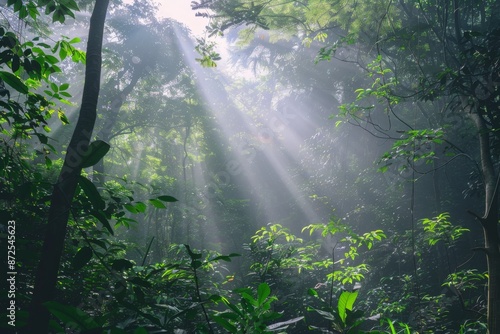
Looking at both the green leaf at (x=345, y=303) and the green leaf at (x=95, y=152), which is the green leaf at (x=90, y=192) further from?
the green leaf at (x=345, y=303)

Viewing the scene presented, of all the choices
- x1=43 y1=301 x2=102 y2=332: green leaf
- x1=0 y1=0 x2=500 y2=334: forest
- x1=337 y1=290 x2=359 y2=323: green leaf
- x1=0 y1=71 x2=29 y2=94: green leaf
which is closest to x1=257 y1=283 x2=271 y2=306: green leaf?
x1=0 y1=0 x2=500 y2=334: forest

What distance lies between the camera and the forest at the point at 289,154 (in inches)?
84.7

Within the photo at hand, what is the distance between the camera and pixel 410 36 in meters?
3.67

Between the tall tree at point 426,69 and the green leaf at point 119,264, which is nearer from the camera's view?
the green leaf at point 119,264

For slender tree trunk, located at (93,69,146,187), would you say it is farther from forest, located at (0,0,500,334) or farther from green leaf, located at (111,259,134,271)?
green leaf, located at (111,259,134,271)

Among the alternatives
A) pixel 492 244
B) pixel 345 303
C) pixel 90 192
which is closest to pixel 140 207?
pixel 90 192

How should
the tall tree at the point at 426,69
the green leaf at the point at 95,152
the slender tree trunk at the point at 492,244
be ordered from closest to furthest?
the green leaf at the point at 95,152 < the slender tree trunk at the point at 492,244 < the tall tree at the point at 426,69

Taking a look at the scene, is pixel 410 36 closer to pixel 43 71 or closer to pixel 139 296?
pixel 43 71

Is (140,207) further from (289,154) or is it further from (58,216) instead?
(289,154)

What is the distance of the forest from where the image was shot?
7.06ft

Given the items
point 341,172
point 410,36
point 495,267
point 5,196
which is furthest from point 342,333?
point 341,172

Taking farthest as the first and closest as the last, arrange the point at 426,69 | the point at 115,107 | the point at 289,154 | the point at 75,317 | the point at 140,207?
1. the point at 289,154
2. the point at 115,107
3. the point at 426,69
4. the point at 140,207
5. the point at 75,317

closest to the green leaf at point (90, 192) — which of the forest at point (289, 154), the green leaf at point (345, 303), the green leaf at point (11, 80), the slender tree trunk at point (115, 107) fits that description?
the forest at point (289, 154)

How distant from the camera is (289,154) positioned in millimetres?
15305
